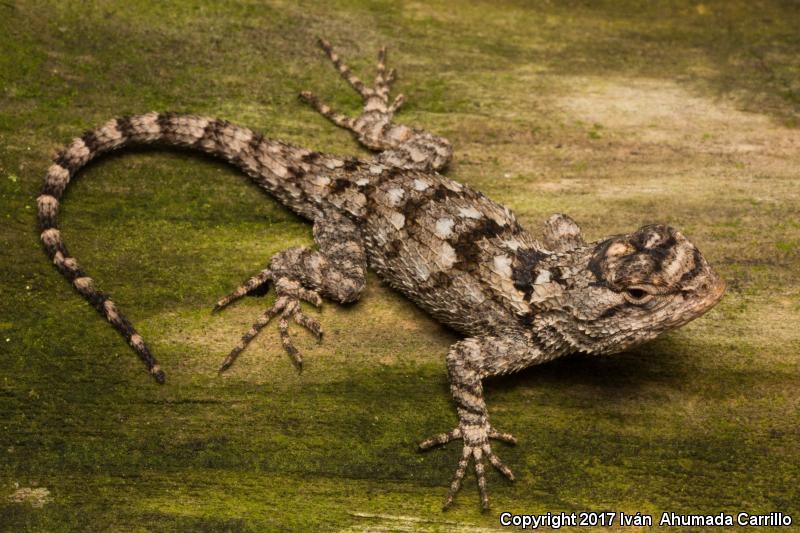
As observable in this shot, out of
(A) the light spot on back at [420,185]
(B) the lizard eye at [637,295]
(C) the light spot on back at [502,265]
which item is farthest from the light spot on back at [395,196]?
(B) the lizard eye at [637,295]

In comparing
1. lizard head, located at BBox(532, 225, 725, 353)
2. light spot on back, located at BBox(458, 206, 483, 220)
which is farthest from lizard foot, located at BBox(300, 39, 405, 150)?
lizard head, located at BBox(532, 225, 725, 353)

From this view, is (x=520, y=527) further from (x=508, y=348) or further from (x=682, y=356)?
(x=682, y=356)

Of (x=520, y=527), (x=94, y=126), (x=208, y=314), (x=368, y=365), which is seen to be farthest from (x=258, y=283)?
(x=520, y=527)

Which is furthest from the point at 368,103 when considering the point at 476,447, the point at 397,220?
the point at 476,447

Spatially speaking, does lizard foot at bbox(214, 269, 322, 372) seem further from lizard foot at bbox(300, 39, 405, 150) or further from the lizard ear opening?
the lizard ear opening

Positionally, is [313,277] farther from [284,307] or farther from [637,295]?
[637,295]

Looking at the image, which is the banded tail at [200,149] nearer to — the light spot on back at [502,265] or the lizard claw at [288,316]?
the lizard claw at [288,316]
